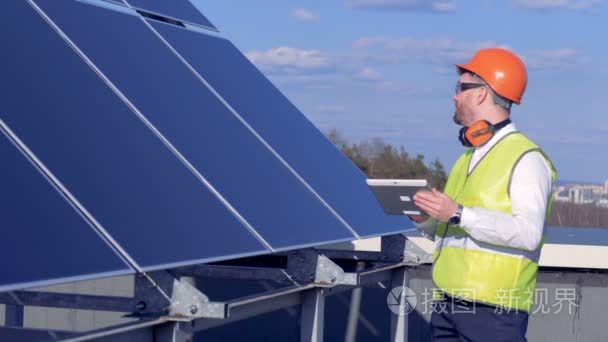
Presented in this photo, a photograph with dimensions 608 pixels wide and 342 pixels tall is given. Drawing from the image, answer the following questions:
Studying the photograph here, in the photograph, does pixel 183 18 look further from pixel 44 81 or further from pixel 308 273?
pixel 44 81

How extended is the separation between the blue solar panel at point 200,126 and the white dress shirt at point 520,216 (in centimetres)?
110

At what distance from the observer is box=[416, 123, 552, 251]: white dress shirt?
493 cm

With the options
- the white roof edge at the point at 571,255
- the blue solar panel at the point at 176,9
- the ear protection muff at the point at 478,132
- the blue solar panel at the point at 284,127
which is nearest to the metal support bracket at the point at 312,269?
the blue solar panel at the point at 284,127

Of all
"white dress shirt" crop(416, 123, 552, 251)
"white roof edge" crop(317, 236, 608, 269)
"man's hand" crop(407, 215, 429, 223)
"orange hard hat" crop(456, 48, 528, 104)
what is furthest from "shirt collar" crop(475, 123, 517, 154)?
"white roof edge" crop(317, 236, 608, 269)

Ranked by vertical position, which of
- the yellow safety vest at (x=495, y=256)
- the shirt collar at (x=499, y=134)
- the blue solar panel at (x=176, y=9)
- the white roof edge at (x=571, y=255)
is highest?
the blue solar panel at (x=176, y=9)

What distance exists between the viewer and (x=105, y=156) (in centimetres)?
470

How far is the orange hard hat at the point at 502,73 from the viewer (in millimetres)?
5277

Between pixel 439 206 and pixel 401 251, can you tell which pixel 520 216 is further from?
pixel 401 251

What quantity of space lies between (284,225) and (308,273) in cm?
58

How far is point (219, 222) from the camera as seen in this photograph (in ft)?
17.0

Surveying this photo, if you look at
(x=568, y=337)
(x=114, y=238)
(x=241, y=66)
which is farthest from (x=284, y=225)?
(x=568, y=337)

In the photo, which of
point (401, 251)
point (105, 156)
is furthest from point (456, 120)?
point (401, 251)

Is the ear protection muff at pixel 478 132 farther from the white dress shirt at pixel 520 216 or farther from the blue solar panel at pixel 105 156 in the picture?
the blue solar panel at pixel 105 156

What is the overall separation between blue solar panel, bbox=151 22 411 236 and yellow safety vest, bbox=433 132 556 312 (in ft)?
5.42
